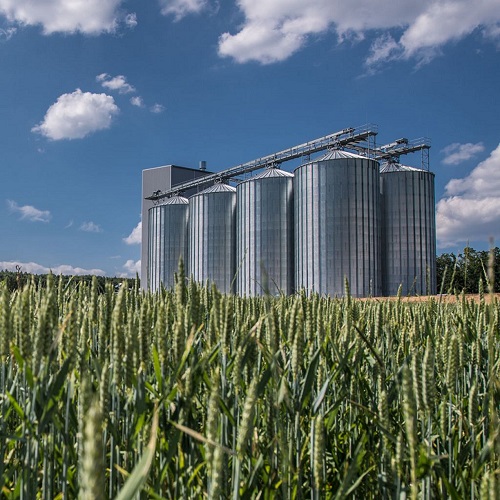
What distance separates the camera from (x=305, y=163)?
2739cm

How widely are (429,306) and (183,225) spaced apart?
31.5 metres

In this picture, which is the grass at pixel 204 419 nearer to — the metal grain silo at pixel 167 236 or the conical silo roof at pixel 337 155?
the conical silo roof at pixel 337 155

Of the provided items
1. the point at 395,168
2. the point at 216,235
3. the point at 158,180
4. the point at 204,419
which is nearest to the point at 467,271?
the point at 204,419

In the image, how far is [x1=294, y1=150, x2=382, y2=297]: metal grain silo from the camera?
25.3 metres

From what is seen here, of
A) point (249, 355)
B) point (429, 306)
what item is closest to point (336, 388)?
point (249, 355)

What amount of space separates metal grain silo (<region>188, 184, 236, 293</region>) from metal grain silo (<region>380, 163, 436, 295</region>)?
9.32 m

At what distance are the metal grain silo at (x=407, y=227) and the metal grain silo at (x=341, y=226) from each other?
0.96 m

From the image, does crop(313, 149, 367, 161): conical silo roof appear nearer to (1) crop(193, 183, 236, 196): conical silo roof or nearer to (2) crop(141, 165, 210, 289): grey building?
(1) crop(193, 183, 236, 196): conical silo roof

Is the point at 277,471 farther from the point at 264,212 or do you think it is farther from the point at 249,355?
the point at 264,212

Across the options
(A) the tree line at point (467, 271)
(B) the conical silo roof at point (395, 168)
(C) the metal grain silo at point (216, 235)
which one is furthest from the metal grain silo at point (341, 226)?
(A) the tree line at point (467, 271)

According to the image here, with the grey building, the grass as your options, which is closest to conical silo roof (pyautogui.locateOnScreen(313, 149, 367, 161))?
the grey building

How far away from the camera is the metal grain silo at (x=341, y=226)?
25.3 m

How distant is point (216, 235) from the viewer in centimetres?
3092

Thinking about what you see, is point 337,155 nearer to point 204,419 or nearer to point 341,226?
point 341,226
